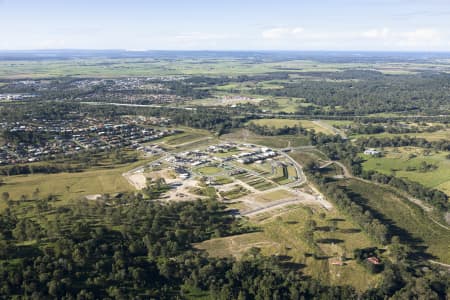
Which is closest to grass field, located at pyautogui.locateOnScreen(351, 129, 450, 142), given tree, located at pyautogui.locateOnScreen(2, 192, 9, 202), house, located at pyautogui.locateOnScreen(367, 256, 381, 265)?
house, located at pyautogui.locateOnScreen(367, 256, 381, 265)

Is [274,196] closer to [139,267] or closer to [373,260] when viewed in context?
[373,260]

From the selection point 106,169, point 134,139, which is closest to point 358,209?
point 106,169

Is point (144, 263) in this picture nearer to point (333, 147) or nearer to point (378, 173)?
point (378, 173)

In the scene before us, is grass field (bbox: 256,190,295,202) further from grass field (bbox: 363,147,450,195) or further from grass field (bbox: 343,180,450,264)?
grass field (bbox: 363,147,450,195)

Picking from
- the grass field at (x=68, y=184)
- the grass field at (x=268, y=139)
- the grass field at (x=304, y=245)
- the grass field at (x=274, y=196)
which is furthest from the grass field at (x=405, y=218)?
the grass field at (x=68, y=184)

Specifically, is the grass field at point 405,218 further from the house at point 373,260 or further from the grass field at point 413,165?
the grass field at point 413,165

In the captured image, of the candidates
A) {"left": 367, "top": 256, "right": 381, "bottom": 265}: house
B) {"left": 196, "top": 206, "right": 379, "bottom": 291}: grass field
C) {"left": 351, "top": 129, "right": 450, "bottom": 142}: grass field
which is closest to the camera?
{"left": 196, "top": 206, "right": 379, "bottom": 291}: grass field
